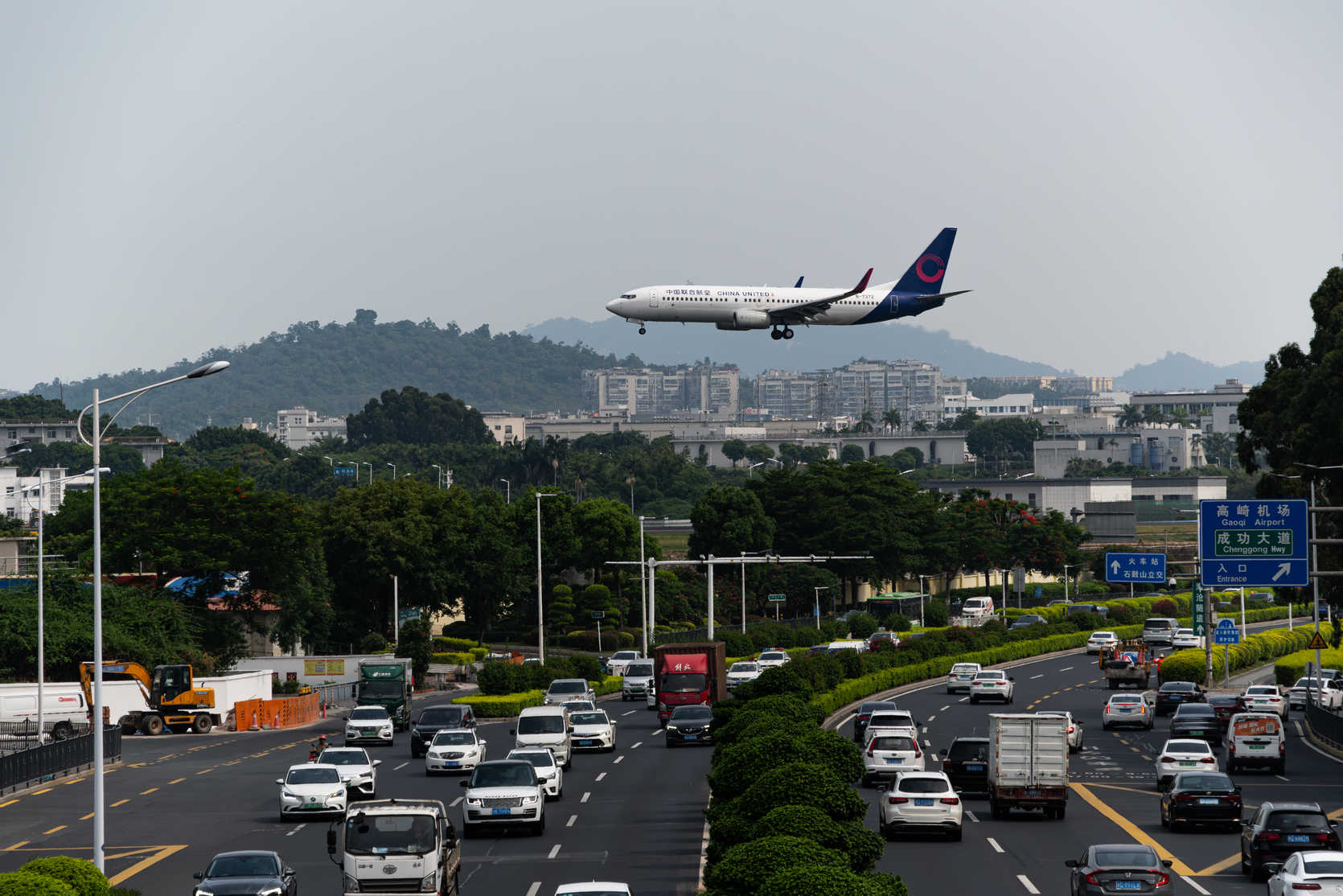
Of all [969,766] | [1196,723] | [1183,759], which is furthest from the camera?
[1196,723]

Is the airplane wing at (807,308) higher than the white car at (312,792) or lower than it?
higher

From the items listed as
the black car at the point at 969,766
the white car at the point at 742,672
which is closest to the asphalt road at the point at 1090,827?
the black car at the point at 969,766

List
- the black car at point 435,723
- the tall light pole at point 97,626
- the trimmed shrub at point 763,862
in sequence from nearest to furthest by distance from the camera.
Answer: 1. the trimmed shrub at point 763,862
2. the tall light pole at point 97,626
3. the black car at point 435,723

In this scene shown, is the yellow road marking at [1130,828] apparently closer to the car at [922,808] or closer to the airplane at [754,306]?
the car at [922,808]

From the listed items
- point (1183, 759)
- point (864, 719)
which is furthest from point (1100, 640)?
point (1183, 759)

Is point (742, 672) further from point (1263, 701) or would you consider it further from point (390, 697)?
point (1263, 701)
